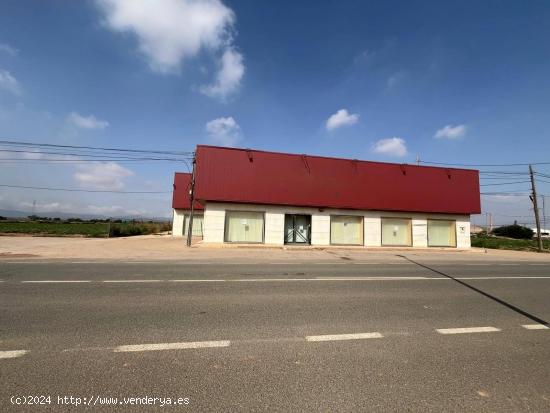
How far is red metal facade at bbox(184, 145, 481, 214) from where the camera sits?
21.6 metres

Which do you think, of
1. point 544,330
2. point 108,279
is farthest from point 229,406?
point 108,279

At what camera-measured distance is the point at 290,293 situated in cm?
720

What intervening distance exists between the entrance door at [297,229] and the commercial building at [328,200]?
0.07 metres

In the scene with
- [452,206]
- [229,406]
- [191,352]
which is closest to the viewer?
[229,406]

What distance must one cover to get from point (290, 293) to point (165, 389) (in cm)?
441

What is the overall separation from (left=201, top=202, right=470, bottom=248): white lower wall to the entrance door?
61 centimetres

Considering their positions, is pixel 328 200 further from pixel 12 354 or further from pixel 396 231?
pixel 12 354

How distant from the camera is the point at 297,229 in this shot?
2289cm

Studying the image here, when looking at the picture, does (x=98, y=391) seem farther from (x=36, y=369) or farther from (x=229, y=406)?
(x=229, y=406)

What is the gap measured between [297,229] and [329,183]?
4.33 m

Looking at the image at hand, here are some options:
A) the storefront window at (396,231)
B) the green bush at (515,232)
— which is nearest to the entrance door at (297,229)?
the storefront window at (396,231)

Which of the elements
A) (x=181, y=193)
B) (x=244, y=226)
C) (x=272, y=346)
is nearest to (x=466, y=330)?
(x=272, y=346)

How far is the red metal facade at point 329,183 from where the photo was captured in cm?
2164

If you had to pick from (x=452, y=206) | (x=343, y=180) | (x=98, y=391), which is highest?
(x=343, y=180)
